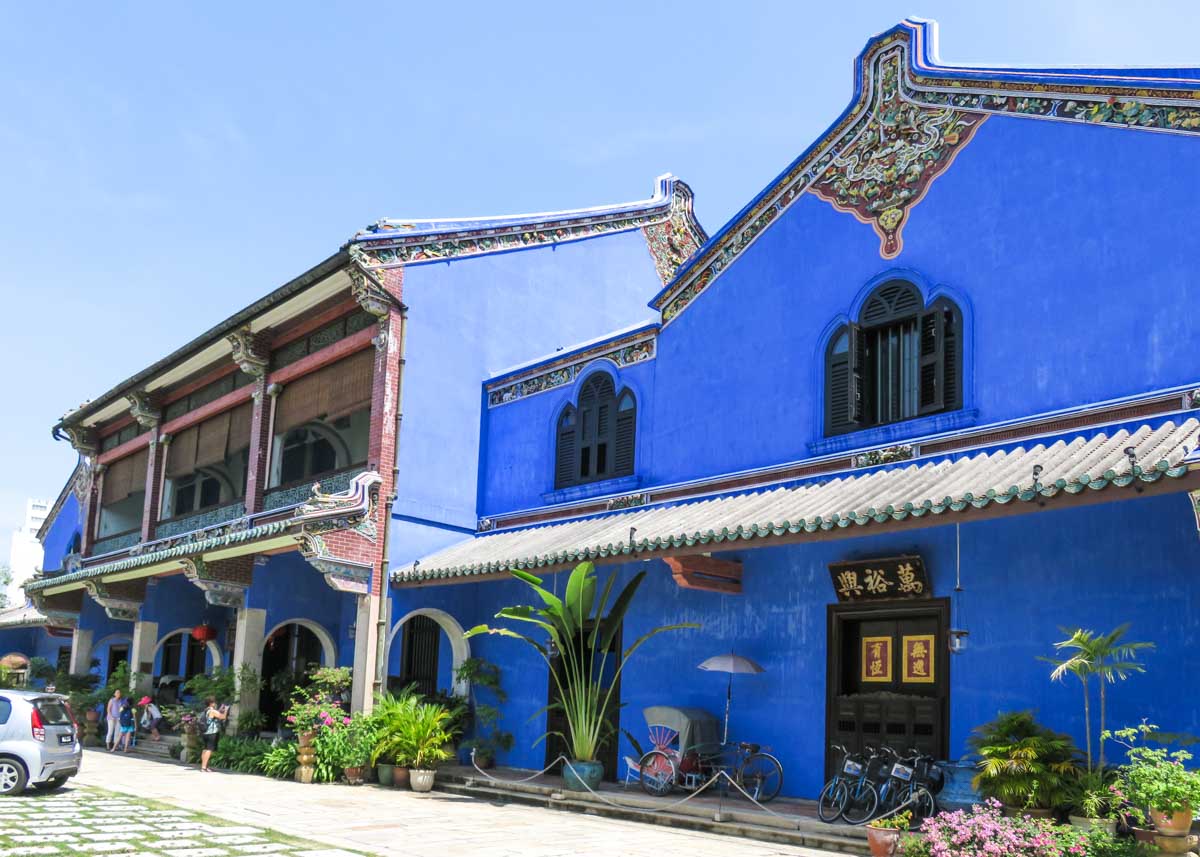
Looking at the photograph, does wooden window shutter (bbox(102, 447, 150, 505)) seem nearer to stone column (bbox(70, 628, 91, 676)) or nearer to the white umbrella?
stone column (bbox(70, 628, 91, 676))

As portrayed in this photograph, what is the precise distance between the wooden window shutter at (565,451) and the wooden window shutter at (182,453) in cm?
904

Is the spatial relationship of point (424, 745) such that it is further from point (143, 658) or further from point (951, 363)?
point (143, 658)

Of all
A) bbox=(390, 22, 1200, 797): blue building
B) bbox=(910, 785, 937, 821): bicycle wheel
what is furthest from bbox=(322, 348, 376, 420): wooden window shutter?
bbox=(910, 785, 937, 821): bicycle wheel

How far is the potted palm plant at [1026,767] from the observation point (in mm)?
8867

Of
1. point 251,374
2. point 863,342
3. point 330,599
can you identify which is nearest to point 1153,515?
point 863,342

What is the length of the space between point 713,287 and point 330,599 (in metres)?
8.76

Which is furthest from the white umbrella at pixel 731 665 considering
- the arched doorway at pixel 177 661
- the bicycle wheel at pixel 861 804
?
the arched doorway at pixel 177 661

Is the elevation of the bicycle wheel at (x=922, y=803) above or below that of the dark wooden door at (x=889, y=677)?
below

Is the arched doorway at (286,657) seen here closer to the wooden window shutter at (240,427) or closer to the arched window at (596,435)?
the wooden window shutter at (240,427)

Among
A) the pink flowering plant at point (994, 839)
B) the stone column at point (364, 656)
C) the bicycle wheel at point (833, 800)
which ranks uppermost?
the stone column at point (364, 656)

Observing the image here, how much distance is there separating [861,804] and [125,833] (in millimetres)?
6569

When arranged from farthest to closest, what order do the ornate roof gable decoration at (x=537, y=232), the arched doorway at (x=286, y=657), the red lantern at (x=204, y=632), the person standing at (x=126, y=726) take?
1. the red lantern at (x=204, y=632)
2. the person standing at (x=126, y=726)
3. the arched doorway at (x=286, y=657)
4. the ornate roof gable decoration at (x=537, y=232)

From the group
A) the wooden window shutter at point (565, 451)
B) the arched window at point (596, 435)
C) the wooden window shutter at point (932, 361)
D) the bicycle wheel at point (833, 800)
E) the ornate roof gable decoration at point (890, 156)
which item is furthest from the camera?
the wooden window shutter at point (565, 451)

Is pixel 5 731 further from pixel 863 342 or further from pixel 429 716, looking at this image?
pixel 863 342
